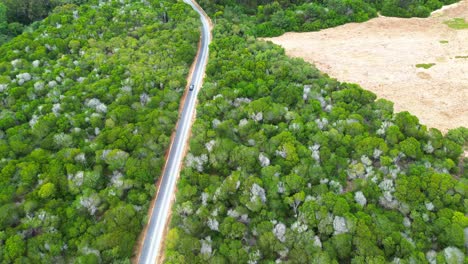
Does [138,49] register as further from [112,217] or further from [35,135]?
[112,217]

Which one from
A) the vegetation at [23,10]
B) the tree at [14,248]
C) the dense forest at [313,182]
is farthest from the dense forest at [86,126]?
the vegetation at [23,10]

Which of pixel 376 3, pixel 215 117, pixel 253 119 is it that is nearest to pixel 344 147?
pixel 253 119

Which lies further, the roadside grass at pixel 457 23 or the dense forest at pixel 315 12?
the dense forest at pixel 315 12

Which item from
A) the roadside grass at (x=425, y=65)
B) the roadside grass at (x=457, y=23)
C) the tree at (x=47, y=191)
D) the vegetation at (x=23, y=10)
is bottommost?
the roadside grass at (x=425, y=65)

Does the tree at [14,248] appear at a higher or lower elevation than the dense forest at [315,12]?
lower

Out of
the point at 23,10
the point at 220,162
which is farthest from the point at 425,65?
the point at 23,10

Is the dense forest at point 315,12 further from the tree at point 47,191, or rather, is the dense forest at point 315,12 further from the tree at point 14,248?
the tree at point 14,248
